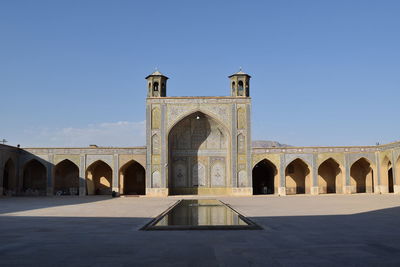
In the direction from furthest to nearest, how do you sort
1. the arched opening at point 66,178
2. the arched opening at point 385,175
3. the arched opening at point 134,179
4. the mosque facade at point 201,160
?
the arched opening at point 134,179, the arched opening at point 66,178, the arched opening at point 385,175, the mosque facade at point 201,160

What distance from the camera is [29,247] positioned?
5.61 m

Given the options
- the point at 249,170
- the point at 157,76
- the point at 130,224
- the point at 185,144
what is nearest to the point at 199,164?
the point at 185,144

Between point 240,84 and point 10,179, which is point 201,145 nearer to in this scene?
point 240,84

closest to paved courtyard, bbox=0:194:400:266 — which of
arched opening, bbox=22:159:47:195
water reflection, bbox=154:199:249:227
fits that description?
water reflection, bbox=154:199:249:227

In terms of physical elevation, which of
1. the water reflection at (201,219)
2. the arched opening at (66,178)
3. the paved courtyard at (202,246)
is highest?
the arched opening at (66,178)

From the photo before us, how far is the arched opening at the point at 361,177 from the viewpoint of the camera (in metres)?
26.0

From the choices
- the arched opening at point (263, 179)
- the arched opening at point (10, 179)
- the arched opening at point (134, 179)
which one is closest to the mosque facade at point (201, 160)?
the arched opening at point (10, 179)

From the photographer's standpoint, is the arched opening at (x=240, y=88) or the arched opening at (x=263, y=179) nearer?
the arched opening at (x=240, y=88)

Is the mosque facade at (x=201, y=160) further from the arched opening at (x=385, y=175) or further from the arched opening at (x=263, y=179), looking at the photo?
the arched opening at (x=263, y=179)

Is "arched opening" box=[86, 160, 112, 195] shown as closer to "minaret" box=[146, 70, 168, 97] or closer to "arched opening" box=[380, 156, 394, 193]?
"minaret" box=[146, 70, 168, 97]

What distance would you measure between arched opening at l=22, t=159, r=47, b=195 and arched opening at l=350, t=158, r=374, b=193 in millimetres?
18801

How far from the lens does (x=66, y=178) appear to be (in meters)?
26.7

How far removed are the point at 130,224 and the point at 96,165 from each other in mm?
18300

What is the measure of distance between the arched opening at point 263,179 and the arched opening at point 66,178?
11.3 meters
